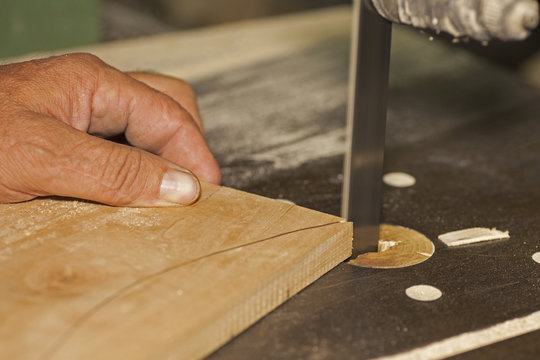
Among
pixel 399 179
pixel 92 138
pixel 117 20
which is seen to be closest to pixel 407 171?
pixel 399 179

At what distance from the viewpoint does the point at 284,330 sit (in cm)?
73

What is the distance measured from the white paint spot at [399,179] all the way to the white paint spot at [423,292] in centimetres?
35

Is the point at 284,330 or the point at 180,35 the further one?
the point at 180,35

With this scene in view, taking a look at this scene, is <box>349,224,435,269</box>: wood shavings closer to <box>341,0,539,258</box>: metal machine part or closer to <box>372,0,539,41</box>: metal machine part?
<box>341,0,539,258</box>: metal machine part

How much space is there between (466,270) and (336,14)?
1600 mm

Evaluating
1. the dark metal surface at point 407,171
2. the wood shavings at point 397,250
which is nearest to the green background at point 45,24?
the dark metal surface at point 407,171

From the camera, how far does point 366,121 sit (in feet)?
2.78

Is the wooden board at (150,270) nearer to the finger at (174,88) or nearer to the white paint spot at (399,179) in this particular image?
the finger at (174,88)

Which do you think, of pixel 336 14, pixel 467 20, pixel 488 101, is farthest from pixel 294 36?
pixel 467 20

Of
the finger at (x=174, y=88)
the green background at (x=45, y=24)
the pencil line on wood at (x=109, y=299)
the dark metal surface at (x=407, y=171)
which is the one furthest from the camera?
the green background at (x=45, y=24)

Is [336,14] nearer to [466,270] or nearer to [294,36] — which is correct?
[294,36]

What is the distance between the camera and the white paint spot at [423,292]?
809mm

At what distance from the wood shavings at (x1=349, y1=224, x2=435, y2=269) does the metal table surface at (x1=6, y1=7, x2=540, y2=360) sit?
1 centimetres

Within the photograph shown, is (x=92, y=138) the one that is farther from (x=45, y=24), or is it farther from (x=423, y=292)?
(x=45, y=24)
